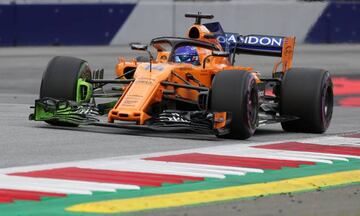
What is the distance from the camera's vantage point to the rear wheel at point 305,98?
14.1 meters

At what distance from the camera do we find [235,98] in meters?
12.8

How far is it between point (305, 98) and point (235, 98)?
1613 millimetres

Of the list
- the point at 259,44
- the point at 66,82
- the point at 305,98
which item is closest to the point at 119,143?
the point at 66,82

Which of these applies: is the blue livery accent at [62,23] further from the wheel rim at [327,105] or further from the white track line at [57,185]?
the white track line at [57,185]

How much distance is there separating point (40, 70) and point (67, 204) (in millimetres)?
19674

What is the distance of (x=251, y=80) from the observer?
1307cm

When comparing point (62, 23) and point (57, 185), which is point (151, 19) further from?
point (57, 185)

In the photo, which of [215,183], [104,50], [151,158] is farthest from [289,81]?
[104,50]

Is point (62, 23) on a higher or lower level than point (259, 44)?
lower

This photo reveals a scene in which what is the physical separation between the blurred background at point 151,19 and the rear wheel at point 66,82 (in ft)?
73.5

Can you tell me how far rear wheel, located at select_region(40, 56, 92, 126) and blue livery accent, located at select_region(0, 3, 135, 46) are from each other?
22424mm

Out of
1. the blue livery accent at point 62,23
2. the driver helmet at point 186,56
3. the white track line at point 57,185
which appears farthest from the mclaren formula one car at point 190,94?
the blue livery accent at point 62,23

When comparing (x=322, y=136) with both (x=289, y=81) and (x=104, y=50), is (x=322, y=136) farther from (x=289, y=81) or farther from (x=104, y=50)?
(x=104, y=50)

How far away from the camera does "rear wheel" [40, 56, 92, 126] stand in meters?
14.0
